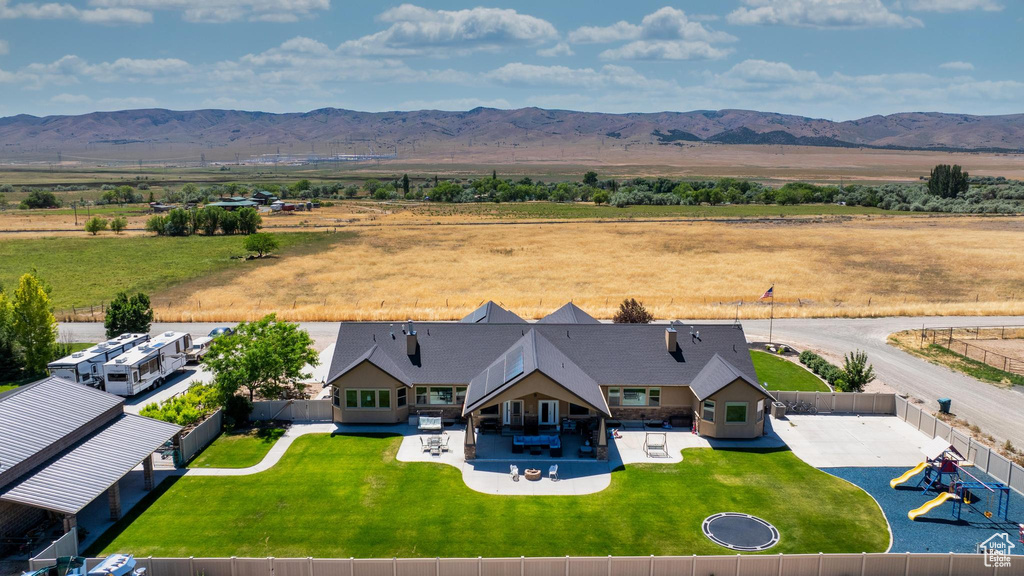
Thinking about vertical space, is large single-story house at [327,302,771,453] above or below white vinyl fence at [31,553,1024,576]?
above

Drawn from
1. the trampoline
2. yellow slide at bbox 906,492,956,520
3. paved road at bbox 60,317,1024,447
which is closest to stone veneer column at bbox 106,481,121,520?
paved road at bbox 60,317,1024,447

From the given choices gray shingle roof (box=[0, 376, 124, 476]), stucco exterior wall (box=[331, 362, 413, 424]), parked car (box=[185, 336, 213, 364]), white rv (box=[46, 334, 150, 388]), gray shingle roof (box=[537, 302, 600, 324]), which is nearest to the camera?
gray shingle roof (box=[0, 376, 124, 476])

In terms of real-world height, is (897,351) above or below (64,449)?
below

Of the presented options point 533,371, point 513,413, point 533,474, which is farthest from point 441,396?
point 533,474

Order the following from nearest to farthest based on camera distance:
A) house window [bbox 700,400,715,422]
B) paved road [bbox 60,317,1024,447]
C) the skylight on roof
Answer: the skylight on roof, house window [bbox 700,400,715,422], paved road [bbox 60,317,1024,447]

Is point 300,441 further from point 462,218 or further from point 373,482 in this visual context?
point 462,218

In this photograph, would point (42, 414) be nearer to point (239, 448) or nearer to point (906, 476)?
point (239, 448)

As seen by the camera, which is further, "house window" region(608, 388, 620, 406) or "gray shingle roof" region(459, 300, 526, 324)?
"gray shingle roof" region(459, 300, 526, 324)

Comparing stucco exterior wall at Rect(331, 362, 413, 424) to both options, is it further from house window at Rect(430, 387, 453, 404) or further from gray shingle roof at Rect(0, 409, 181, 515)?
gray shingle roof at Rect(0, 409, 181, 515)

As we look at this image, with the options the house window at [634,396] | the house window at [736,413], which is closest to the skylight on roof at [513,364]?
the house window at [634,396]
